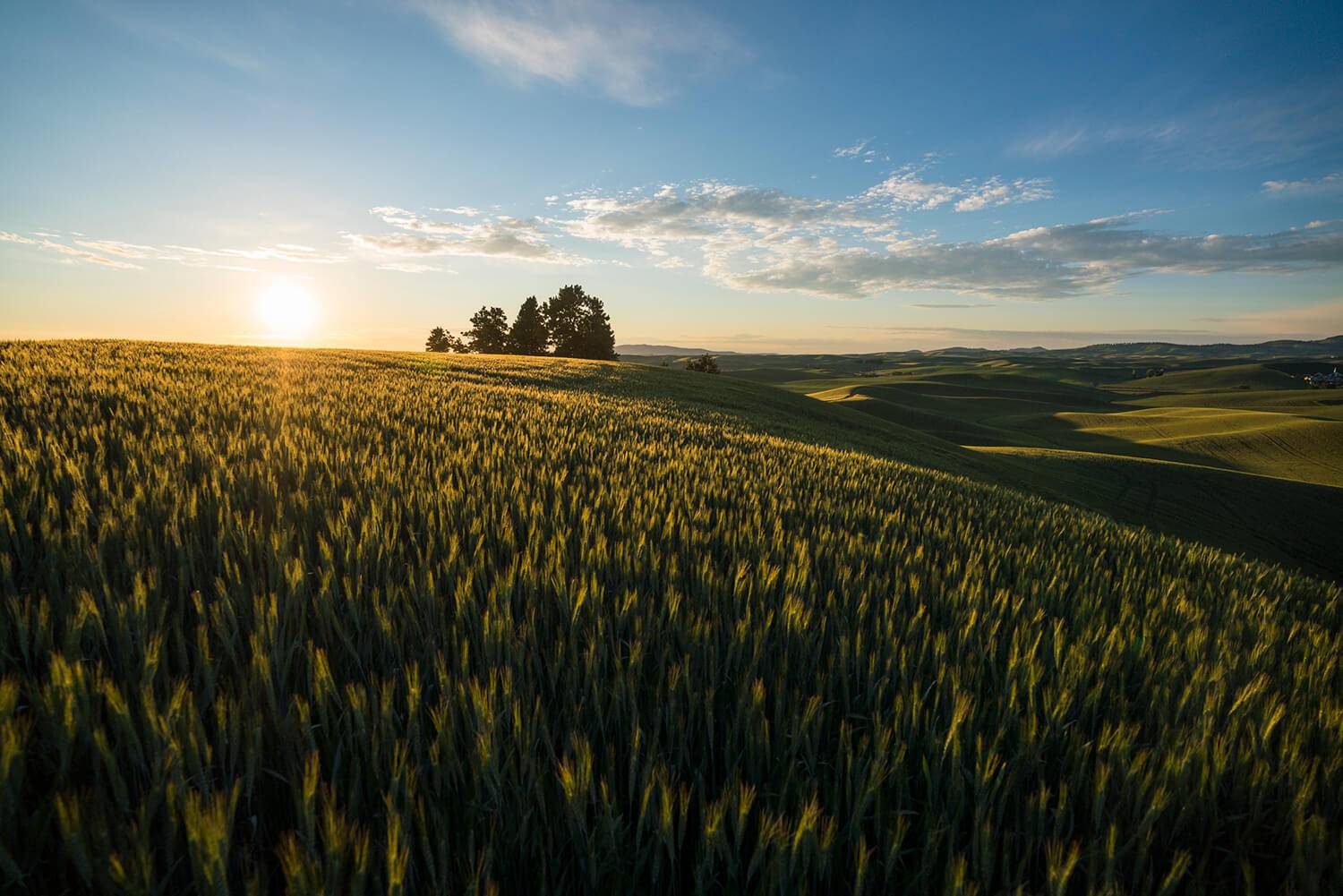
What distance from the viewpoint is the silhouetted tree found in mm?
69875

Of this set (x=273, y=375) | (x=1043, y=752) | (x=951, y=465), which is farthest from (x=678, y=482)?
(x=951, y=465)

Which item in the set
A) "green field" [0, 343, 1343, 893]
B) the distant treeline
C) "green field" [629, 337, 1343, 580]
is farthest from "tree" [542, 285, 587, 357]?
"green field" [0, 343, 1343, 893]

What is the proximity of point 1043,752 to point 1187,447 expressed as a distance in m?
65.9

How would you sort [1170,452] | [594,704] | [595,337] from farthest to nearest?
[595,337], [1170,452], [594,704]

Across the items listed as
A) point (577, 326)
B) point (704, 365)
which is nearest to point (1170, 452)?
point (704, 365)

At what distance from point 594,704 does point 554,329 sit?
73096mm

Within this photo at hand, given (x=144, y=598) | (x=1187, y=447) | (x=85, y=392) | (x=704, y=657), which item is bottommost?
(x=1187, y=447)

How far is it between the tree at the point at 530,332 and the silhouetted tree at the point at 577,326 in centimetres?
82

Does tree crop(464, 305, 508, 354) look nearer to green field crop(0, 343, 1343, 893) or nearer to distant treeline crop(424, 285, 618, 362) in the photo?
distant treeline crop(424, 285, 618, 362)

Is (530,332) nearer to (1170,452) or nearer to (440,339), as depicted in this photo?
(440,339)

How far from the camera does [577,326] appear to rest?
70438mm

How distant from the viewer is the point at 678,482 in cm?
453

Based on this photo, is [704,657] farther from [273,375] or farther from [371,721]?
[273,375]

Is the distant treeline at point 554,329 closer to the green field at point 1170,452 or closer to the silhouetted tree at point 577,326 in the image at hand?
the silhouetted tree at point 577,326
